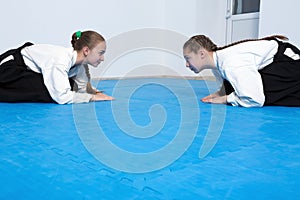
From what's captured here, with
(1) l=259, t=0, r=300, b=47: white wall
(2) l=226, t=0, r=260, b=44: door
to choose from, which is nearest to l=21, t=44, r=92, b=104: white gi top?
(1) l=259, t=0, r=300, b=47: white wall

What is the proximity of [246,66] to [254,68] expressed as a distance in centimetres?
5

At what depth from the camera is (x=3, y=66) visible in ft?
6.91

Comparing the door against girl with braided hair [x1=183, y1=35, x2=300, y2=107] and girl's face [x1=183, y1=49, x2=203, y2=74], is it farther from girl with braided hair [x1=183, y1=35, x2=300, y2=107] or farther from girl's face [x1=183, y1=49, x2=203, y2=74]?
girl's face [x1=183, y1=49, x2=203, y2=74]

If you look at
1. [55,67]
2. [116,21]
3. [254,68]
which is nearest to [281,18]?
[254,68]

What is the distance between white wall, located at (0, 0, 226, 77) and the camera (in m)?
3.78

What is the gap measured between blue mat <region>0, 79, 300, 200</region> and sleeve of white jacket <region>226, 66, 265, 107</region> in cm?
17

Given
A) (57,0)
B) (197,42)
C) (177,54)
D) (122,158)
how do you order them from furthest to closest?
(177,54) < (57,0) < (197,42) < (122,158)

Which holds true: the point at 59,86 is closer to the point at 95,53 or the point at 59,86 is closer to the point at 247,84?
the point at 95,53

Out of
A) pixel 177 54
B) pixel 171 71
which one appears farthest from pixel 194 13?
pixel 171 71

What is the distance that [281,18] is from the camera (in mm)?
3186

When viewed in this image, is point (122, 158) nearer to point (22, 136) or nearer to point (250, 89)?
point (22, 136)

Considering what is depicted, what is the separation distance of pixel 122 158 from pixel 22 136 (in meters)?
0.47

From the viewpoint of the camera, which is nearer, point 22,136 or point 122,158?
point 122,158

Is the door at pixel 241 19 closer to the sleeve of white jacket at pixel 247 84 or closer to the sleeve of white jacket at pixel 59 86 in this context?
the sleeve of white jacket at pixel 247 84
